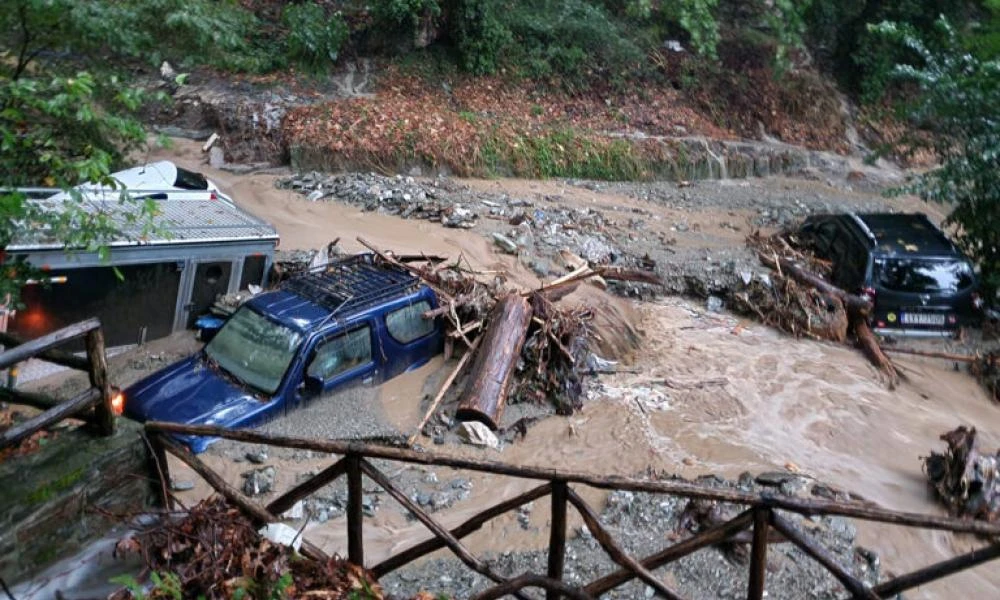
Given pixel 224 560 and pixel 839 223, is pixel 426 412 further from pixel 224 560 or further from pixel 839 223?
pixel 839 223

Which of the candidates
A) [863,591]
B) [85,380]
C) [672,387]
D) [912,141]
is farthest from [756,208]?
[863,591]

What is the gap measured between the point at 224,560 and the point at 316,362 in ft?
13.3

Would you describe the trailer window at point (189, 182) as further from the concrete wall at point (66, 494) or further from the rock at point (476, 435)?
the concrete wall at point (66, 494)

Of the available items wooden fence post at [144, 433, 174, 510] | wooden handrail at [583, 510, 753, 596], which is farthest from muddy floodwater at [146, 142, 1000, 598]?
wooden handrail at [583, 510, 753, 596]

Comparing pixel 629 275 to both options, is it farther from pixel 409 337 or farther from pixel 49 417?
pixel 49 417

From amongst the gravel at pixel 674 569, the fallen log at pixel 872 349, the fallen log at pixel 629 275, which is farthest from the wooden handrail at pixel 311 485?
the fallen log at pixel 872 349

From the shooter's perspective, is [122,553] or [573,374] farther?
[573,374]

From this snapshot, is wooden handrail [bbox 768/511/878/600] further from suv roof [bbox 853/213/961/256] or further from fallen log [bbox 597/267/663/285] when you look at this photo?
suv roof [bbox 853/213/961/256]

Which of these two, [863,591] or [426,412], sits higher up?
[863,591]

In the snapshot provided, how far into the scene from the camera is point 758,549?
11.6ft

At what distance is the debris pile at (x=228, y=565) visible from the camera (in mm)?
3441

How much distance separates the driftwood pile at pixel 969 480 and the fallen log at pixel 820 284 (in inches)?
147

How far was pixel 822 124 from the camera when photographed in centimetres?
2311

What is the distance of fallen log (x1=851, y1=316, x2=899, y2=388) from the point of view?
410 inches
